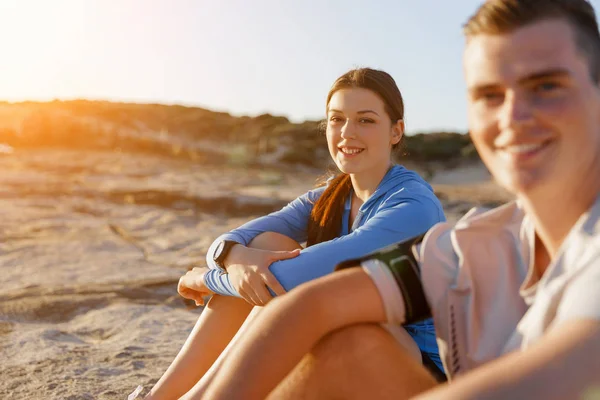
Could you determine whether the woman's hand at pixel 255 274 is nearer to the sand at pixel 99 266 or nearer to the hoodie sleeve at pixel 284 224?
the hoodie sleeve at pixel 284 224

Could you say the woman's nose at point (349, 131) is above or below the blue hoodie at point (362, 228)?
above

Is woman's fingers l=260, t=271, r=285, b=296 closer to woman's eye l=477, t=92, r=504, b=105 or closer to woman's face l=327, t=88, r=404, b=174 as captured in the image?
woman's face l=327, t=88, r=404, b=174

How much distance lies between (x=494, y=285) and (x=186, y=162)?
1370cm

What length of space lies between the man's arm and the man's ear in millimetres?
1947

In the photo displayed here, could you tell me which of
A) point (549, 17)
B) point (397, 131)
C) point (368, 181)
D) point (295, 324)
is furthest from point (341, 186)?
point (549, 17)

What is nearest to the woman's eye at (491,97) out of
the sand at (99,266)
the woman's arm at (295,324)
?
the woman's arm at (295,324)

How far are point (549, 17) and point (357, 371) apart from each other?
800mm

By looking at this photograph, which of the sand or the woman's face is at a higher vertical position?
the woman's face

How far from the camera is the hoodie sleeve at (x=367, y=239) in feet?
6.84

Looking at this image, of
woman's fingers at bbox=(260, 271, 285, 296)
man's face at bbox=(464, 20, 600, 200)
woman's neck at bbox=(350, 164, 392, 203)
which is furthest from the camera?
woman's neck at bbox=(350, 164, 392, 203)

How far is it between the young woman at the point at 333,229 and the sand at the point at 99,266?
572 millimetres

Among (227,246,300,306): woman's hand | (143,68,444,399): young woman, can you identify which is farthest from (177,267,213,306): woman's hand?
(227,246,300,306): woman's hand

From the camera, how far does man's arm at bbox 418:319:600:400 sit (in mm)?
853

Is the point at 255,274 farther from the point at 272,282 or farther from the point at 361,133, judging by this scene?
the point at 361,133
